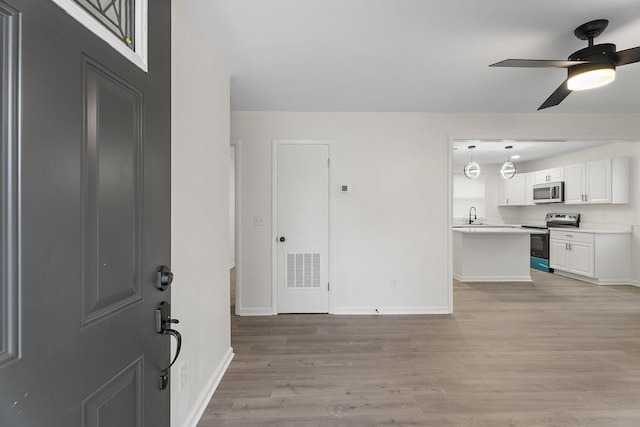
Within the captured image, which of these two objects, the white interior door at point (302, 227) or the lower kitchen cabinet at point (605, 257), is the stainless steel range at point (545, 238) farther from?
the white interior door at point (302, 227)

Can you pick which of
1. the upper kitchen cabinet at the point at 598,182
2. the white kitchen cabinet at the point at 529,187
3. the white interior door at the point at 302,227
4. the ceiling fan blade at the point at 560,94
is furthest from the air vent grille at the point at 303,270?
the white kitchen cabinet at the point at 529,187

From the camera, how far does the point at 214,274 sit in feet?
7.06

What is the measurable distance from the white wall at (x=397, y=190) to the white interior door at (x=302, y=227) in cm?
13

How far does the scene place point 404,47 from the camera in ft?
7.16

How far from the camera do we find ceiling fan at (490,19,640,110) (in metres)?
1.86

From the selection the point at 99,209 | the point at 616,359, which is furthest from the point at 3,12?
the point at 616,359

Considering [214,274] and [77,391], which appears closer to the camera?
[77,391]

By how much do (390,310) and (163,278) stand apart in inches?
122

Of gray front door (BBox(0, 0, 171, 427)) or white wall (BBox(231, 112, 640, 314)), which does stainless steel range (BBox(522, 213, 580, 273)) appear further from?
gray front door (BBox(0, 0, 171, 427))

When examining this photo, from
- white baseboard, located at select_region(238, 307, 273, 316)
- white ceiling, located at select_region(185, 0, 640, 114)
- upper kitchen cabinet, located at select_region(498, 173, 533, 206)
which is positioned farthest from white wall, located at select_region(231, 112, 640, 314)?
upper kitchen cabinet, located at select_region(498, 173, 533, 206)

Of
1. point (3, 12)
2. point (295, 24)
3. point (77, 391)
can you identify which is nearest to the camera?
point (3, 12)

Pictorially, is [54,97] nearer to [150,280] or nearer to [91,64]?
[91,64]

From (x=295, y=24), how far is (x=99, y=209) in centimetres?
172

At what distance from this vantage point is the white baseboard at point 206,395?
1752 mm
